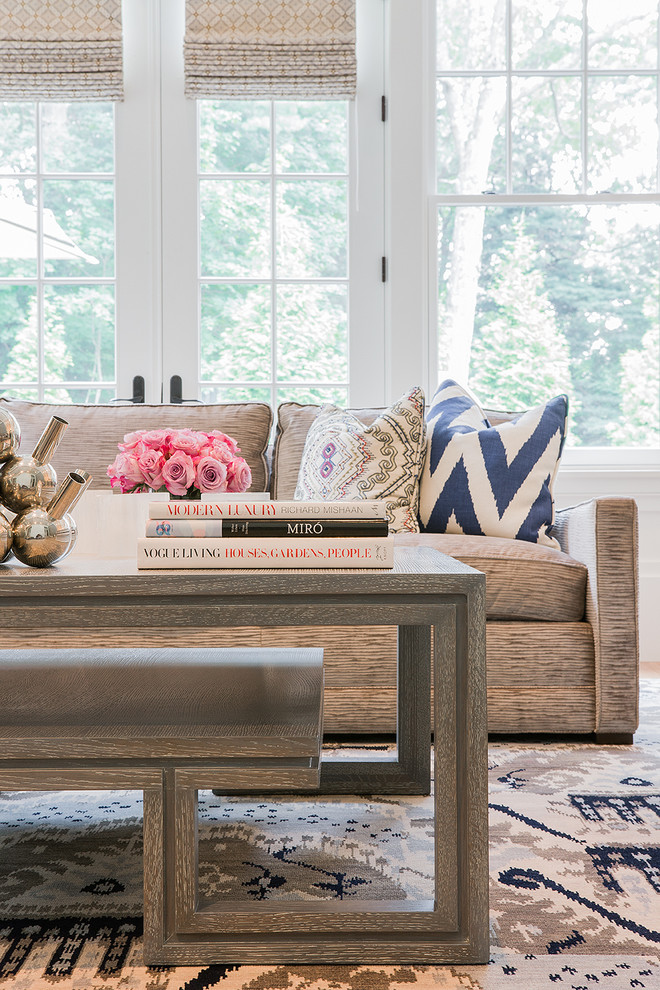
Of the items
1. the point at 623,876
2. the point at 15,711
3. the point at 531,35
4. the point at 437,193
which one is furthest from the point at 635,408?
the point at 15,711

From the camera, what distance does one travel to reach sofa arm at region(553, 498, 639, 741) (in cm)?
216

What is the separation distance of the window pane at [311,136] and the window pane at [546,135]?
703mm

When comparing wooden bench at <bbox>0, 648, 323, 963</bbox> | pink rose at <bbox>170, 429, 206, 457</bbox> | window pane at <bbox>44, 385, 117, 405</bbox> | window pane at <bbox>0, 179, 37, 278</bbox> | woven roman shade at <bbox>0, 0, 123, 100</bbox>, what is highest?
woven roman shade at <bbox>0, 0, 123, 100</bbox>

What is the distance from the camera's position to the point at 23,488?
1227 millimetres

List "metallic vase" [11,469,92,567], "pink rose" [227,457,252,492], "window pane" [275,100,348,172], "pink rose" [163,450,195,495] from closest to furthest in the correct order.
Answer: "metallic vase" [11,469,92,567]
"pink rose" [163,450,195,495]
"pink rose" [227,457,252,492]
"window pane" [275,100,348,172]

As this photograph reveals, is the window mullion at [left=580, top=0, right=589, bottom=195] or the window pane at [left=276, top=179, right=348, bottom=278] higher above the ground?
the window mullion at [left=580, top=0, right=589, bottom=195]

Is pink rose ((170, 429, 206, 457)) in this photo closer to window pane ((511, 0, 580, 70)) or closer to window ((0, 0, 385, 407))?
window ((0, 0, 385, 407))

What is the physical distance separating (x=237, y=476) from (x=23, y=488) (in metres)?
0.55

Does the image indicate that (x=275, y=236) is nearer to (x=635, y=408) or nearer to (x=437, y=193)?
(x=437, y=193)

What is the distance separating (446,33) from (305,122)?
2.20 feet

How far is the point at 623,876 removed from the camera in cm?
137

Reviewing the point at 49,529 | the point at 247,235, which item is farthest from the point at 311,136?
the point at 49,529

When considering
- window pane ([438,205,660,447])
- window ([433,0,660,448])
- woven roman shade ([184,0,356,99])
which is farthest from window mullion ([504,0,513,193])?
woven roman shade ([184,0,356,99])

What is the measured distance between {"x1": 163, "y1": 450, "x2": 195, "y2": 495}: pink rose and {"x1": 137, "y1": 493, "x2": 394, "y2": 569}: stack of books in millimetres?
454
